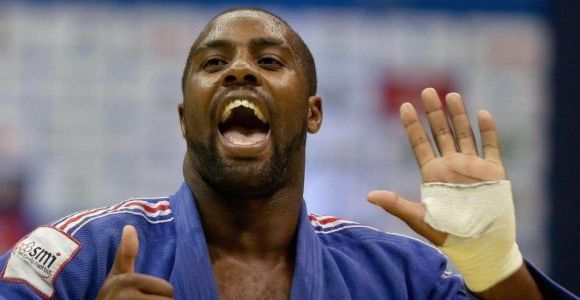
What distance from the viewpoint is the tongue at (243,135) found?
3582 mm

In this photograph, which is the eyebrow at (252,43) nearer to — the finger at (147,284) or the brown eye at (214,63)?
the brown eye at (214,63)

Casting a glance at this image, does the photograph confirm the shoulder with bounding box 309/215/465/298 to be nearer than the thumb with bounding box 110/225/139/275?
No

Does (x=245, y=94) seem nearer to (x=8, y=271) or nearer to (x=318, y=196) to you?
(x=8, y=271)

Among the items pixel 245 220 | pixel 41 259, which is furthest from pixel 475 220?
pixel 41 259

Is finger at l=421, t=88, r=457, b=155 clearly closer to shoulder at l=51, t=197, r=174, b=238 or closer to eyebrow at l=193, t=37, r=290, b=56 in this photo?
eyebrow at l=193, t=37, r=290, b=56

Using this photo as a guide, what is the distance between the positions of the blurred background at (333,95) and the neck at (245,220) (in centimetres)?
264

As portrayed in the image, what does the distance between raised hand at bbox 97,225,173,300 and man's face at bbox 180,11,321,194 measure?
0.59m

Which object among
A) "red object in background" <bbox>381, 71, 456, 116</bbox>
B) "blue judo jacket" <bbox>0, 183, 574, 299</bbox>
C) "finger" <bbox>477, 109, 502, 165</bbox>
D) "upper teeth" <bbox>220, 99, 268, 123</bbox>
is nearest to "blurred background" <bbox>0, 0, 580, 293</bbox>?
"red object in background" <bbox>381, 71, 456, 116</bbox>

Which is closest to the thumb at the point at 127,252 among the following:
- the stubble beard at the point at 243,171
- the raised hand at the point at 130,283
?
the raised hand at the point at 130,283

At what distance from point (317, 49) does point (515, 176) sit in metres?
1.28

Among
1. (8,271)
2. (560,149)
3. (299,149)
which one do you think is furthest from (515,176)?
(8,271)

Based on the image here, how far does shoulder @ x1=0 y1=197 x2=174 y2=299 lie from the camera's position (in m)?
3.23

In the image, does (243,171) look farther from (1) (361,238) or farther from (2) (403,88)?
(2) (403,88)

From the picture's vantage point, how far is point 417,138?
3355mm
